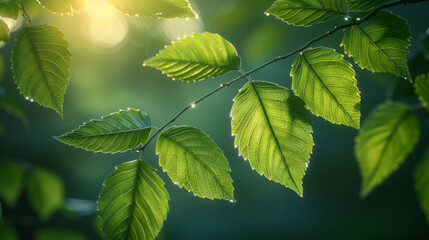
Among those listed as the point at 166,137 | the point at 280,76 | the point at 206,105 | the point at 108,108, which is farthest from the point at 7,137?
the point at 166,137

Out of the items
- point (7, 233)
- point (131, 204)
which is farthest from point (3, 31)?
point (7, 233)

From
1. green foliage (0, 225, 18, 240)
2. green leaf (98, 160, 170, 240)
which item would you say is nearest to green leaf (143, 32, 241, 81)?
green leaf (98, 160, 170, 240)

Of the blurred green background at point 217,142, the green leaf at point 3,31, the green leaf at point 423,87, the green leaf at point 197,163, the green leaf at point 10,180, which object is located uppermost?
the green leaf at point 3,31

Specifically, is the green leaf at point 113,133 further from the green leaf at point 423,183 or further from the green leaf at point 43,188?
the green leaf at point 43,188

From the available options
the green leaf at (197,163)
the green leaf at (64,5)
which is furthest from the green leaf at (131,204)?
the green leaf at (64,5)

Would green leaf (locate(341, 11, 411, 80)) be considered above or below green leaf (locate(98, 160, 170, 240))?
above

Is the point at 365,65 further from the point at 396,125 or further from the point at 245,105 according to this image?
the point at 396,125

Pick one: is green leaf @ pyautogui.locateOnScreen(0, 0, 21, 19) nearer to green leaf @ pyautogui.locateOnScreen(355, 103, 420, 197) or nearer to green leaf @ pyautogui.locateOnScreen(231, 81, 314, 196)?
green leaf @ pyautogui.locateOnScreen(231, 81, 314, 196)
